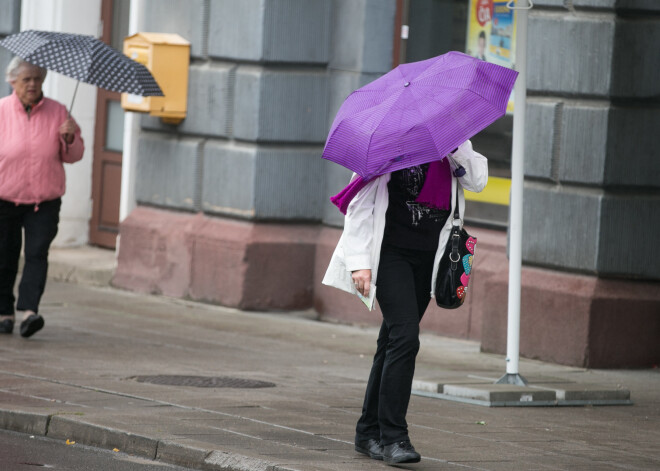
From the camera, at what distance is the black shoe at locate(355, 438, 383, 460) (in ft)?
21.5

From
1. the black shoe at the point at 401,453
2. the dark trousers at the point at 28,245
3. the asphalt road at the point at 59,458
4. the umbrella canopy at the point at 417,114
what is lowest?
the asphalt road at the point at 59,458

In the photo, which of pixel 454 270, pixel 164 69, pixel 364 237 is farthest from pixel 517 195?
pixel 164 69

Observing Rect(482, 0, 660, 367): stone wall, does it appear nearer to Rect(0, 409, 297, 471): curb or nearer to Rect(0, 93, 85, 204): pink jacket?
Rect(0, 93, 85, 204): pink jacket

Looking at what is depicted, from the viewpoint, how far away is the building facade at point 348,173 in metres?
9.70

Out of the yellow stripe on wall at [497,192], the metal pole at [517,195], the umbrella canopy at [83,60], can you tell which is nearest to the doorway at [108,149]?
the umbrella canopy at [83,60]

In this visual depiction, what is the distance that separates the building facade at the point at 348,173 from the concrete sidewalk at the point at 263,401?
39 centimetres

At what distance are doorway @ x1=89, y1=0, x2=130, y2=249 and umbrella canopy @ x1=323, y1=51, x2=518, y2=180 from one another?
25.5 feet

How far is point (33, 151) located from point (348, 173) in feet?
9.54

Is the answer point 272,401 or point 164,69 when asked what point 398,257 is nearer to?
point 272,401

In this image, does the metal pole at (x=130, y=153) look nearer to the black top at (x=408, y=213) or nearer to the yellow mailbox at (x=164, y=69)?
the yellow mailbox at (x=164, y=69)

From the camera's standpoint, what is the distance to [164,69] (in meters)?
12.3

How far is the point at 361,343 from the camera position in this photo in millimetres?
10812

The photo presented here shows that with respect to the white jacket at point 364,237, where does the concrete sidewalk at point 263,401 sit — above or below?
below

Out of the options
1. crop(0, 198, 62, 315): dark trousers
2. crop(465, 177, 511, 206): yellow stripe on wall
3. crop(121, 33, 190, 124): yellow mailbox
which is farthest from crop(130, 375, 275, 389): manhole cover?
crop(121, 33, 190, 124): yellow mailbox
